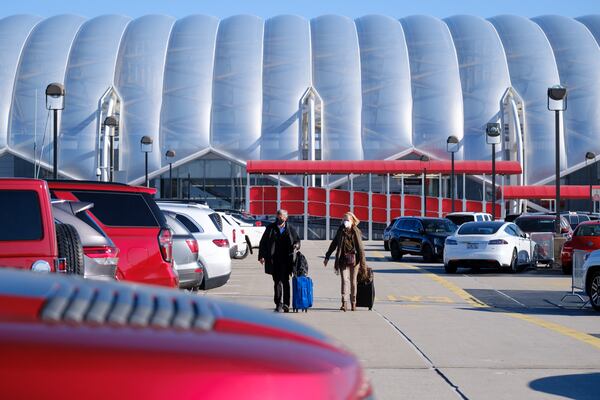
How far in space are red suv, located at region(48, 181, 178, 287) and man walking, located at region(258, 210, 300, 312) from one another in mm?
3494

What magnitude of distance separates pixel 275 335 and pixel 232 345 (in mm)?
186

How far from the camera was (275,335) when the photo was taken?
2570 millimetres

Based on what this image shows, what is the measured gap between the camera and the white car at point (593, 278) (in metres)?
17.9

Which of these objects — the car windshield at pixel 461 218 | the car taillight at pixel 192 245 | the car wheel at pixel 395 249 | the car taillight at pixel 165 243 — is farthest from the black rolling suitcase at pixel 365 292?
the car windshield at pixel 461 218

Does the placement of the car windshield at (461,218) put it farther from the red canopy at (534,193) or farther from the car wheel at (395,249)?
the red canopy at (534,193)

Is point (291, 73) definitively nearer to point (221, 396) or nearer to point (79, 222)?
point (79, 222)

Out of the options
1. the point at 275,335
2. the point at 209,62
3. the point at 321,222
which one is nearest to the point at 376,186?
the point at 321,222

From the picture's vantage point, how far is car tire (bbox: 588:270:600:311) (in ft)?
58.6

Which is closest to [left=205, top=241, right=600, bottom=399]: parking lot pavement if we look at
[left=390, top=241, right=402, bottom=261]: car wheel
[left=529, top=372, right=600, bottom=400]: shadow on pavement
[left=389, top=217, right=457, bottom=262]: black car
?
[left=529, top=372, right=600, bottom=400]: shadow on pavement

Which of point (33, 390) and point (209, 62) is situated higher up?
point (209, 62)

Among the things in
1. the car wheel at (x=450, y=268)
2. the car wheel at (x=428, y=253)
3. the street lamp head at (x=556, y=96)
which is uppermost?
the street lamp head at (x=556, y=96)

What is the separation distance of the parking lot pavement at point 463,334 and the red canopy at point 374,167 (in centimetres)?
3682

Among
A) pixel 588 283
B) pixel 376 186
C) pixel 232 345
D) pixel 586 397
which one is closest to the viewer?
pixel 232 345

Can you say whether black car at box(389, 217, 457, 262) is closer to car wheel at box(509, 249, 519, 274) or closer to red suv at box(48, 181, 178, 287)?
car wheel at box(509, 249, 519, 274)
